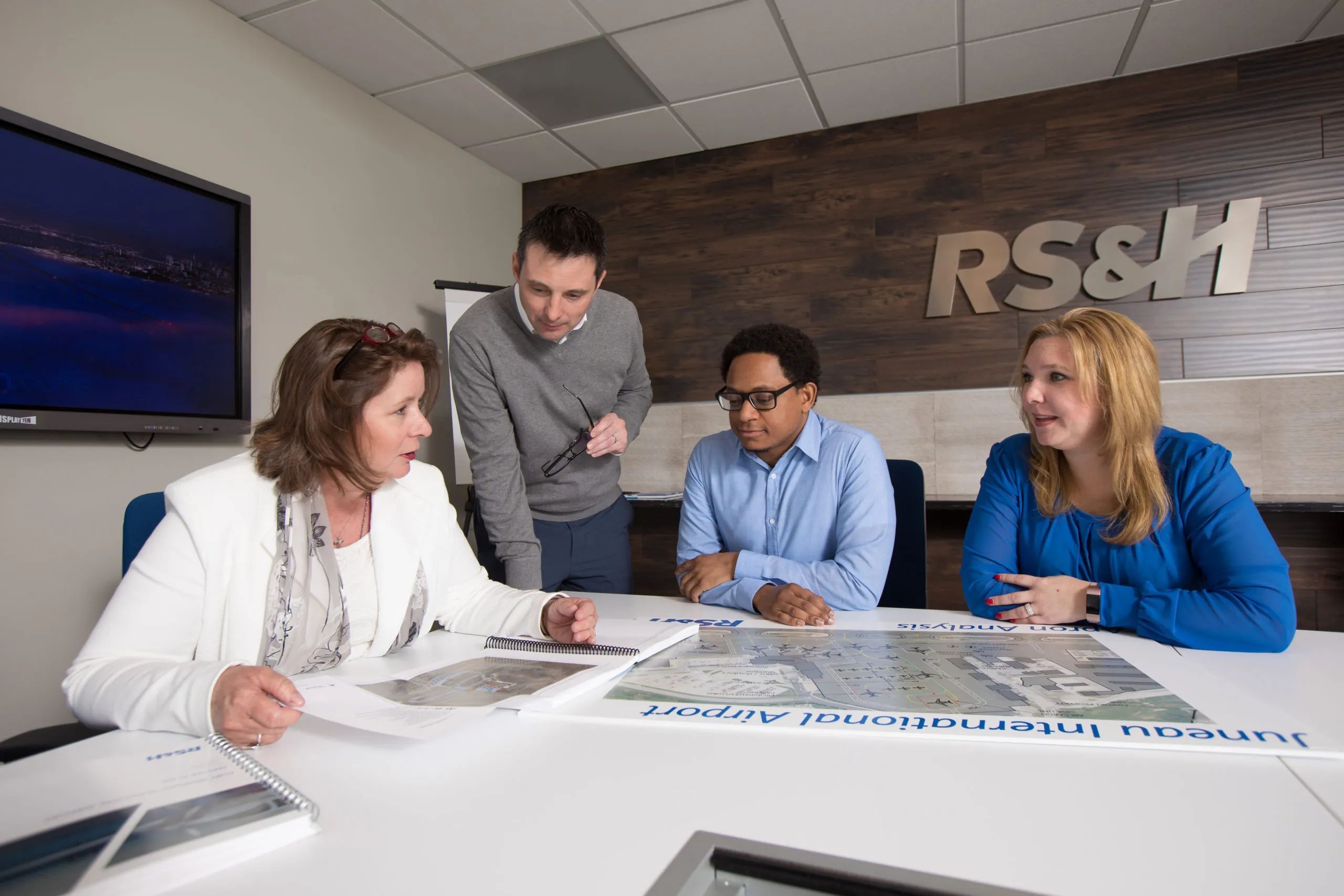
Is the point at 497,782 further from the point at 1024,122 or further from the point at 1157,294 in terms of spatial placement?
the point at 1024,122

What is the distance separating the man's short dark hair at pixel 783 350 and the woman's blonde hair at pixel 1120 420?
55 cm

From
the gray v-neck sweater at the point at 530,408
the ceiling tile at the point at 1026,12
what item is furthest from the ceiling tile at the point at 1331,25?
the gray v-neck sweater at the point at 530,408

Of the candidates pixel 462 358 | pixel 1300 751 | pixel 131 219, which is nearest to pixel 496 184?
pixel 131 219

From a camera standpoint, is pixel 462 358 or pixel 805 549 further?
pixel 462 358

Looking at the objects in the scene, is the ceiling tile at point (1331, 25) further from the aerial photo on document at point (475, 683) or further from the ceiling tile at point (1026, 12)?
the aerial photo on document at point (475, 683)

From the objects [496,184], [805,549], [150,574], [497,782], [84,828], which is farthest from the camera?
[496,184]

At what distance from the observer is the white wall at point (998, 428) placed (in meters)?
3.23

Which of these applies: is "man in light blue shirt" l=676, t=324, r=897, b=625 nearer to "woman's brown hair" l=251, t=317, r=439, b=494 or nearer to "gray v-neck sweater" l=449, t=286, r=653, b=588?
"gray v-neck sweater" l=449, t=286, r=653, b=588

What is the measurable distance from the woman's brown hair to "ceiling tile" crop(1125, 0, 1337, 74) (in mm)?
3373

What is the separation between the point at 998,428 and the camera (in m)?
3.68

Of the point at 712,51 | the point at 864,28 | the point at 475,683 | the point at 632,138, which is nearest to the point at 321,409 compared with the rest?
the point at 475,683

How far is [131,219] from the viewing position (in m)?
2.50

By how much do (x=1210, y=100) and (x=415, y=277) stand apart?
152 inches

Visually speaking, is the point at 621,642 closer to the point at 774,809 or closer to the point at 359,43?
the point at 774,809
